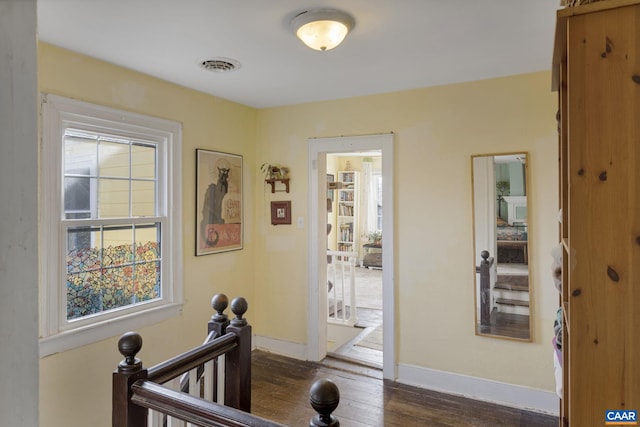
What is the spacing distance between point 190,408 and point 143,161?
2.19 metres

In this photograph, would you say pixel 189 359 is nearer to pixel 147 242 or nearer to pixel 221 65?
pixel 147 242

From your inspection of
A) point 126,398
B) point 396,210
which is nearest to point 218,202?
point 396,210

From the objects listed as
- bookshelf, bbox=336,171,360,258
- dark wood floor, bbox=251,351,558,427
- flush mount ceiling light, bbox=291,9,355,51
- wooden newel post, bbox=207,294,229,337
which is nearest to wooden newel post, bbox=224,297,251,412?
wooden newel post, bbox=207,294,229,337

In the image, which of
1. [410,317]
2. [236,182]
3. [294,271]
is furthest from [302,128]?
[410,317]

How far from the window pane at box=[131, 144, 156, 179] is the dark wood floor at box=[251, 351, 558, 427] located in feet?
6.35

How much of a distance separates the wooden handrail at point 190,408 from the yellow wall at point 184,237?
1377mm

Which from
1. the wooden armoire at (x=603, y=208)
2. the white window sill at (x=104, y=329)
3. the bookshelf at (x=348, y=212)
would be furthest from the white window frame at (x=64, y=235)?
the bookshelf at (x=348, y=212)

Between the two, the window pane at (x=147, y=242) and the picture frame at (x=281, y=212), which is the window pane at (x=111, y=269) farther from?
the picture frame at (x=281, y=212)

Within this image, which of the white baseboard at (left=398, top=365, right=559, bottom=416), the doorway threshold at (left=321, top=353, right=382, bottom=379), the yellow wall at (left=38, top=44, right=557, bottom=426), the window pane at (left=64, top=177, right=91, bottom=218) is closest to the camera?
the window pane at (left=64, top=177, right=91, bottom=218)

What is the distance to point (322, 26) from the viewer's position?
1.93m

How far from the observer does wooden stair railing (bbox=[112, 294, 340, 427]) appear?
3.43 ft

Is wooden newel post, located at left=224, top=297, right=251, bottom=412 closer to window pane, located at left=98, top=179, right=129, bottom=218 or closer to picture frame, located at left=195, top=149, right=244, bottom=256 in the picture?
window pane, located at left=98, top=179, right=129, bottom=218

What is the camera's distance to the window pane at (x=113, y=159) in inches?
102

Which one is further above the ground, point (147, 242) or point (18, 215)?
point (18, 215)
